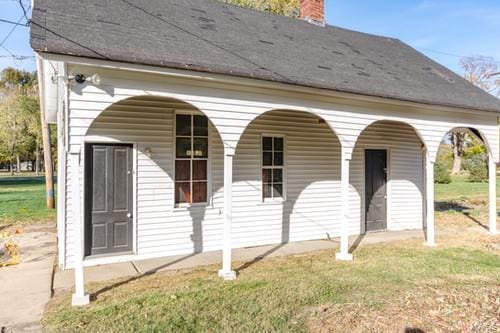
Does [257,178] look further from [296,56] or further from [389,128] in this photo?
[389,128]

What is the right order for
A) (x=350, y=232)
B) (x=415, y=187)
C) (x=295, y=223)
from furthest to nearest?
(x=415, y=187) < (x=350, y=232) < (x=295, y=223)

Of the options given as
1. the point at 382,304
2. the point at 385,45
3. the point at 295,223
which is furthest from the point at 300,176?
the point at 385,45

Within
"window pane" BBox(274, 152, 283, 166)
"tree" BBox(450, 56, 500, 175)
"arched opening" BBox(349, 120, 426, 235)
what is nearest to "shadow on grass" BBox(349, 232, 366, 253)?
"arched opening" BBox(349, 120, 426, 235)

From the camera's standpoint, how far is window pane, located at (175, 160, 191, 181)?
25.3 ft

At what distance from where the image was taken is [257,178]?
28.3 feet

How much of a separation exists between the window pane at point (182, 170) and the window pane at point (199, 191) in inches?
9.9

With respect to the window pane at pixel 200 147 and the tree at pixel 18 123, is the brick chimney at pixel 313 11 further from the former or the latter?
the tree at pixel 18 123

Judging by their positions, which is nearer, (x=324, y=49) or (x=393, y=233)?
(x=324, y=49)

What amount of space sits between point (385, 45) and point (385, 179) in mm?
4874

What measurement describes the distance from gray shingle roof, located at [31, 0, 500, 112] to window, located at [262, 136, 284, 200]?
78.3 inches

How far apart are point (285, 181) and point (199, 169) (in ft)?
7.41

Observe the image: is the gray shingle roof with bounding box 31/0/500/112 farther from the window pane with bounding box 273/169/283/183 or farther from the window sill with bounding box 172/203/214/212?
the window sill with bounding box 172/203/214/212

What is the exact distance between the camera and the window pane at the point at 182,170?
304 inches

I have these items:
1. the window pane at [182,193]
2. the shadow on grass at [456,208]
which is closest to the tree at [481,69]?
the shadow on grass at [456,208]
